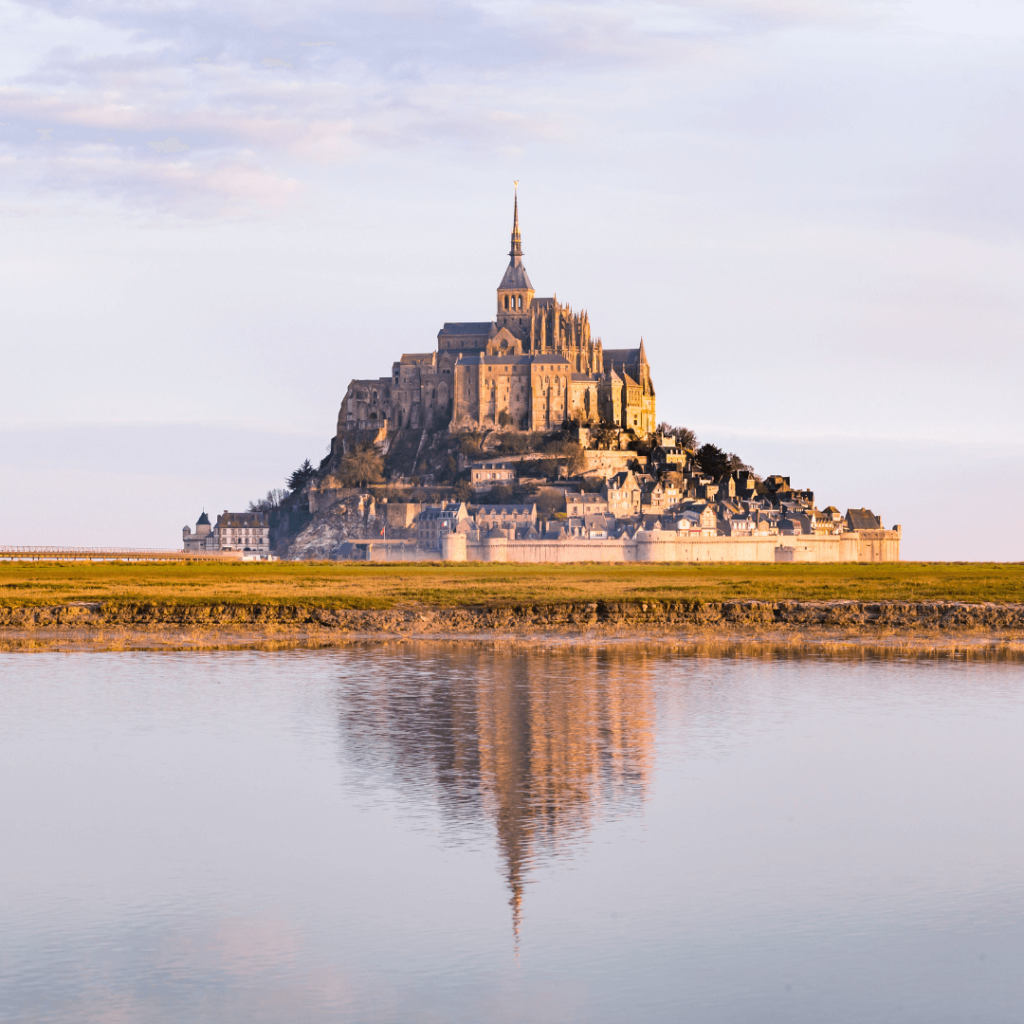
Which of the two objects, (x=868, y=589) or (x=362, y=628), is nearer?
(x=362, y=628)

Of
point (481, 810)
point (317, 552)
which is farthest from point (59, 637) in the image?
point (317, 552)

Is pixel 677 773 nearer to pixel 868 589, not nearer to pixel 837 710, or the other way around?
pixel 837 710

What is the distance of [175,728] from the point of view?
2966 centimetres

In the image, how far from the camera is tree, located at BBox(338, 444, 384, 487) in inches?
7219

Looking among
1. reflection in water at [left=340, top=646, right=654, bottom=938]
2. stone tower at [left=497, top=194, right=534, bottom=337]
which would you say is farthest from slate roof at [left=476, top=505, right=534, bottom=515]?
reflection in water at [left=340, top=646, right=654, bottom=938]

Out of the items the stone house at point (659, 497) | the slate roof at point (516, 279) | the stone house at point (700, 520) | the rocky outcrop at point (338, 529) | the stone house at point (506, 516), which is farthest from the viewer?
the slate roof at point (516, 279)

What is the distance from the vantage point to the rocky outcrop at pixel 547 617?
5325 centimetres

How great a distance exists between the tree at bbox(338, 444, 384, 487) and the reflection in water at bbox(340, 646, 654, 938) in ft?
466

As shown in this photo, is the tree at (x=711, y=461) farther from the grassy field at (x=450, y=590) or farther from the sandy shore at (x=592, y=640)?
the sandy shore at (x=592, y=640)

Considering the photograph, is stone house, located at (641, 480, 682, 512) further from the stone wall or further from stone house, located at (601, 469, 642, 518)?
the stone wall

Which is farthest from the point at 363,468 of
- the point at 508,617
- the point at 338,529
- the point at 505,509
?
the point at 508,617

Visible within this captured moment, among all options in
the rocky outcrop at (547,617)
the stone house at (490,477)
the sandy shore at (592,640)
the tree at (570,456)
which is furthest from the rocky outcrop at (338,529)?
the sandy shore at (592,640)

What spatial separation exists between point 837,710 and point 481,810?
13341 millimetres

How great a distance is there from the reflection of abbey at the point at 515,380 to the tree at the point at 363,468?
19.1 ft
